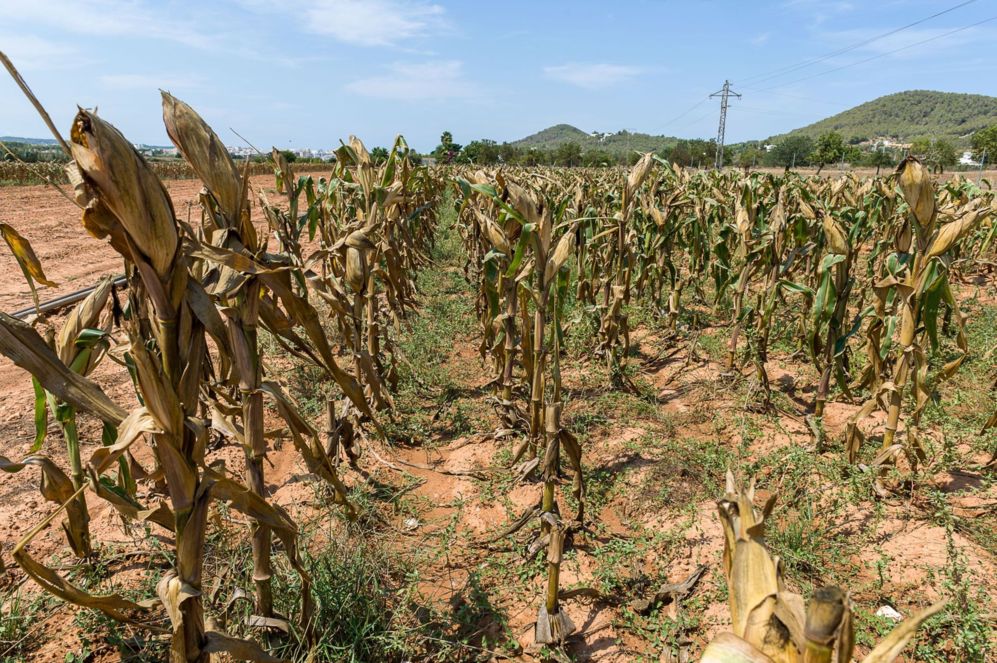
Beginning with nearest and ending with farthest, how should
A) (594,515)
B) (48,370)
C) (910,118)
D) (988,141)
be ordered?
(48,370) → (594,515) → (988,141) → (910,118)

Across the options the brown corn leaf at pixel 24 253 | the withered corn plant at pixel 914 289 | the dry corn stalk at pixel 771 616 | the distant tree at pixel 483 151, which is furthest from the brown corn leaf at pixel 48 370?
the distant tree at pixel 483 151

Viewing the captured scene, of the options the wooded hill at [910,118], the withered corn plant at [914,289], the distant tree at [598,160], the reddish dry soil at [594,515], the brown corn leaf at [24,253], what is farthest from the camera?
the wooded hill at [910,118]

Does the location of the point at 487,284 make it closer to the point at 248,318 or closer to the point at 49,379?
the point at 248,318

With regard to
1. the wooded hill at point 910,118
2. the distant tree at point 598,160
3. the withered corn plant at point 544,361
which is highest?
the wooded hill at point 910,118

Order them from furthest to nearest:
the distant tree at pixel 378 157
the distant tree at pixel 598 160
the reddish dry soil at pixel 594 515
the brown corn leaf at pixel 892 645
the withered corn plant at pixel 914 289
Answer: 1. the distant tree at pixel 598 160
2. the distant tree at pixel 378 157
3. the withered corn plant at pixel 914 289
4. the reddish dry soil at pixel 594 515
5. the brown corn leaf at pixel 892 645

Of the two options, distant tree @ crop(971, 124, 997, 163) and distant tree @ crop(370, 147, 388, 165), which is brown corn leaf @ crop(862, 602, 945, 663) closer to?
distant tree @ crop(370, 147, 388, 165)

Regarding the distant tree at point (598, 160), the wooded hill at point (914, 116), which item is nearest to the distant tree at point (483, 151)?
the distant tree at point (598, 160)

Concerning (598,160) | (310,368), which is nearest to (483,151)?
(598,160)

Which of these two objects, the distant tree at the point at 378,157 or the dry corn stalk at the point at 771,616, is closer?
the dry corn stalk at the point at 771,616

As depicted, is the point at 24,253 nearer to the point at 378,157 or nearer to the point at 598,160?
the point at 378,157

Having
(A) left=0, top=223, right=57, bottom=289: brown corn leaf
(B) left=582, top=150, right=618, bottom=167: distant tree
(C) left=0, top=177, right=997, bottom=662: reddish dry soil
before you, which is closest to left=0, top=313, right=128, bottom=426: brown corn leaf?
(A) left=0, top=223, right=57, bottom=289: brown corn leaf

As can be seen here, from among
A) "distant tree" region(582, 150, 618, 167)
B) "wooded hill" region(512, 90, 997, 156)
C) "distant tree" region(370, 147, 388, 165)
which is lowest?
"distant tree" region(370, 147, 388, 165)

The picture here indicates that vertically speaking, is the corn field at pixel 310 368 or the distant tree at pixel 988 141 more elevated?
the distant tree at pixel 988 141

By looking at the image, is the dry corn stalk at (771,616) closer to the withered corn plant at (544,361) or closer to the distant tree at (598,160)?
the withered corn plant at (544,361)
